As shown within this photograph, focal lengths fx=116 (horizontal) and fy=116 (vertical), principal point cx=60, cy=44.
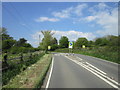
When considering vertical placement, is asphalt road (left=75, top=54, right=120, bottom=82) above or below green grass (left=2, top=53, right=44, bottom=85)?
below

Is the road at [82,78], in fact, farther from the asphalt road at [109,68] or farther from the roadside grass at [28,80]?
the roadside grass at [28,80]

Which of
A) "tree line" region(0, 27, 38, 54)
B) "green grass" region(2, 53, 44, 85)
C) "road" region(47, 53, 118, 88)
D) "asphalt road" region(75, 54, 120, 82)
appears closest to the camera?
"road" region(47, 53, 118, 88)

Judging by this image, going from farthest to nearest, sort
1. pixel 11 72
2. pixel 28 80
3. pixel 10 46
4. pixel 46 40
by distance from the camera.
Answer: pixel 46 40 → pixel 10 46 → pixel 11 72 → pixel 28 80

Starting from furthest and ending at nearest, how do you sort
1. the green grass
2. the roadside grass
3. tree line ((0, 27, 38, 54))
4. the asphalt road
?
1. tree line ((0, 27, 38, 54))
2. the asphalt road
3. the green grass
4. the roadside grass

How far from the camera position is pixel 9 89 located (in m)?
5.78

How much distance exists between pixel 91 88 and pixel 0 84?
17.5 feet

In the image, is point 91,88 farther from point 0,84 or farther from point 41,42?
Answer: point 41,42

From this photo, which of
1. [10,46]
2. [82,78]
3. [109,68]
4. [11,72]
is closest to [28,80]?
[11,72]

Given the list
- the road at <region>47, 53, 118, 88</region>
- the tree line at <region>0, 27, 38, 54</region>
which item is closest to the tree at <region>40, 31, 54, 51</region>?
the tree line at <region>0, 27, 38, 54</region>

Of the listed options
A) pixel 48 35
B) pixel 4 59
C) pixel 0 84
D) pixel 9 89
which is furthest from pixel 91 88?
pixel 48 35

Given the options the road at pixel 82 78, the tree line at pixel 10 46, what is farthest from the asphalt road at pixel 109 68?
the tree line at pixel 10 46

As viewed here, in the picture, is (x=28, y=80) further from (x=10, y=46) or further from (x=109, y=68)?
(x=10, y=46)

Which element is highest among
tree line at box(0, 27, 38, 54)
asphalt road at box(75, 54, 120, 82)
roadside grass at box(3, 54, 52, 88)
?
tree line at box(0, 27, 38, 54)

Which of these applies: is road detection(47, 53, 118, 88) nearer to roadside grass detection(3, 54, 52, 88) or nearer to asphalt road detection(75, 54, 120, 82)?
asphalt road detection(75, 54, 120, 82)
